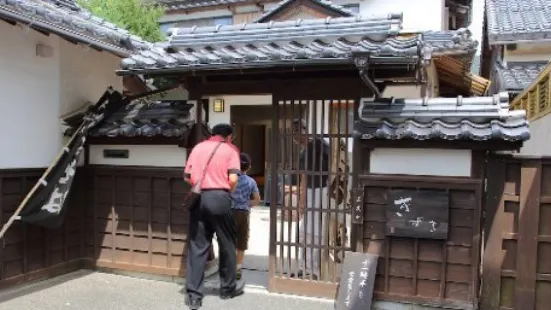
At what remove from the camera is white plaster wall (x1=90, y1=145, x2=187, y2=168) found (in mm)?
7024

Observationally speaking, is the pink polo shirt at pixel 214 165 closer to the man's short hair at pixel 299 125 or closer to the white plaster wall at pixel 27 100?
the man's short hair at pixel 299 125

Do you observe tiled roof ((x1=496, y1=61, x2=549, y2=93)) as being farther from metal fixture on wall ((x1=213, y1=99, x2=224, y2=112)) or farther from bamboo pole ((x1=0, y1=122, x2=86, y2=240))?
bamboo pole ((x1=0, y1=122, x2=86, y2=240))

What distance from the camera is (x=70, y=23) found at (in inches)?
256

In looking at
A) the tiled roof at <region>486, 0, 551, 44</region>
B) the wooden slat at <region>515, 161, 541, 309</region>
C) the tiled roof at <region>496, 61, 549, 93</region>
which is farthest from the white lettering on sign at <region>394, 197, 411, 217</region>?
the tiled roof at <region>486, 0, 551, 44</region>

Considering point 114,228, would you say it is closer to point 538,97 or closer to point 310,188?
point 310,188

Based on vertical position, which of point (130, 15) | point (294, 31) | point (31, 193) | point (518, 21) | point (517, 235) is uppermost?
point (130, 15)

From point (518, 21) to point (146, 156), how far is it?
922 centimetres

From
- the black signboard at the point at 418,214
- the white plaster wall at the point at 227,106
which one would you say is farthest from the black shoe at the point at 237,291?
the white plaster wall at the point at 227,106

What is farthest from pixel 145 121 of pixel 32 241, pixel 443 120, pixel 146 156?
pixel 443 120

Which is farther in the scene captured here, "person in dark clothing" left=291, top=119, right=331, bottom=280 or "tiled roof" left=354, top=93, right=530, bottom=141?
"person in dark clothing" left=291, top=119, right=331, bottom=280

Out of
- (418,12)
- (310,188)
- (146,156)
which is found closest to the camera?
(310,188)

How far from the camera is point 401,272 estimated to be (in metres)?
5.76

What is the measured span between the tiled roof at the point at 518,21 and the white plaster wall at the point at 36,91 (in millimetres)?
8710

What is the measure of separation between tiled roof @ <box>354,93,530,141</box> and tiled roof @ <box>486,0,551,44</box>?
5796mm
